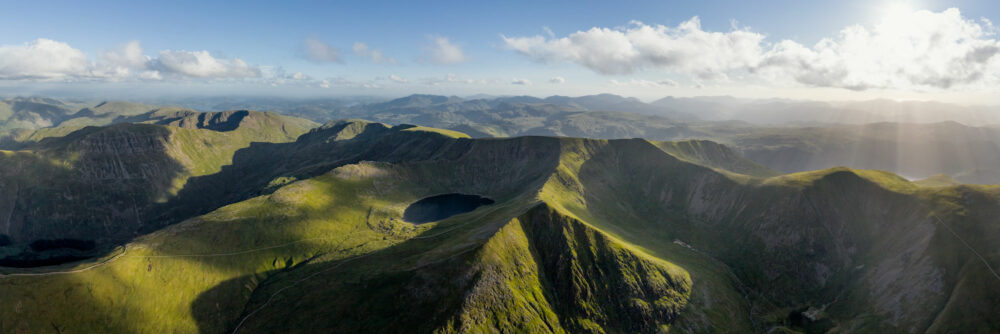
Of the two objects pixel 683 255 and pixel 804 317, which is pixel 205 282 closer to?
pixel 683 255

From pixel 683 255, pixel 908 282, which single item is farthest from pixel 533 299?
pixel 908 282

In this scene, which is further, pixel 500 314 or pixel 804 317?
pixel 804 317

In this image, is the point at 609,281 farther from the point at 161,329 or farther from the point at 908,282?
the point at 161,329

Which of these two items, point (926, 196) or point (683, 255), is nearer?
point (926, 196)

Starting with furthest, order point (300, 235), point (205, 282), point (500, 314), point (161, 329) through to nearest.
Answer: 1. point (300, 235)
2. point (205, 282)
3. point (161, 329)
4. point (500, 314)

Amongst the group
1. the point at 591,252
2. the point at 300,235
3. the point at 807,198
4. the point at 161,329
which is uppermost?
the point at 807,198

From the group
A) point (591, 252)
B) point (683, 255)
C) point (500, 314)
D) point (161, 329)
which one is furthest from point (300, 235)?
point (683, 255)

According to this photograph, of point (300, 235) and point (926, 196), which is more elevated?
point (926, 196)

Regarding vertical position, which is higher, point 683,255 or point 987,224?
point 987,224

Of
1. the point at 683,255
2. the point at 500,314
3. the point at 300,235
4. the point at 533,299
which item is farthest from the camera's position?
the point at 300,235
